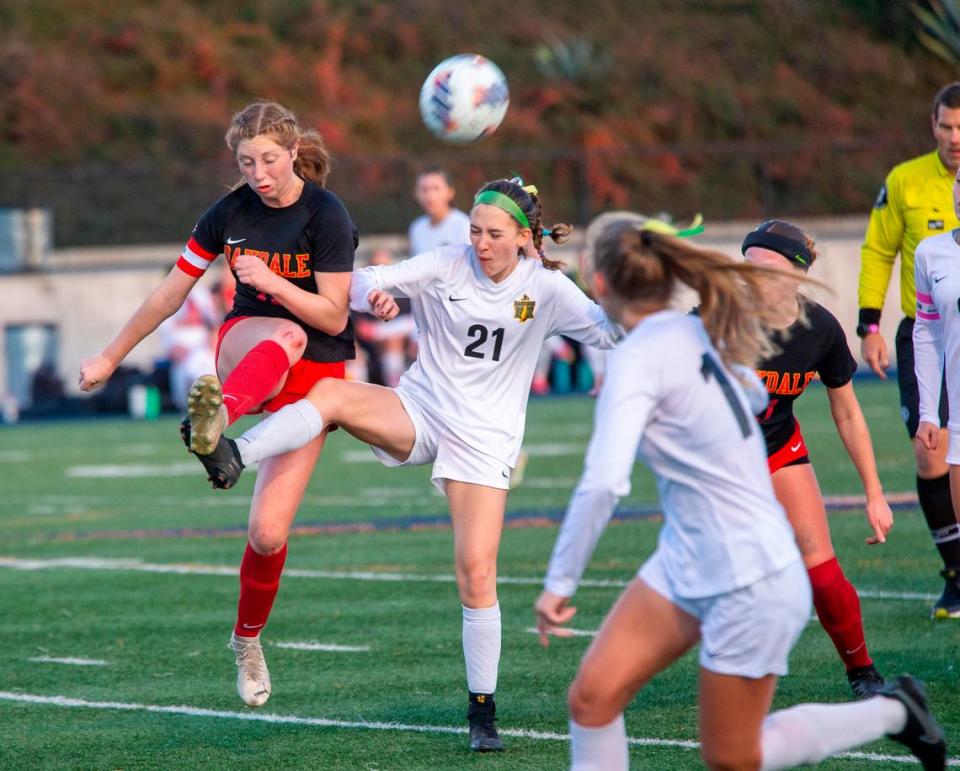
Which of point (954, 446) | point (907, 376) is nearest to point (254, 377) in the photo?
point (954, 446)

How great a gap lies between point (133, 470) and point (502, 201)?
10.7 meters

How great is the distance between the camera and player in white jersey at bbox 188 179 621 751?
5.70m

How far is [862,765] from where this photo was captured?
16.9 feet

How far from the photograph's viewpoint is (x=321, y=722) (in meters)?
5.98

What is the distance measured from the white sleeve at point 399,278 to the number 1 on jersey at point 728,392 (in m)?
2.03

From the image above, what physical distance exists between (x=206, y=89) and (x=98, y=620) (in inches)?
1029

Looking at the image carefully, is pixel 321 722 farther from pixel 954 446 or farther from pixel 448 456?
pixel 954 446

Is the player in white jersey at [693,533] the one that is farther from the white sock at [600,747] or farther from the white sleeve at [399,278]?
the white sleeve at [399,278]

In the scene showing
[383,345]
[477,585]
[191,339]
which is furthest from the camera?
[383,345]

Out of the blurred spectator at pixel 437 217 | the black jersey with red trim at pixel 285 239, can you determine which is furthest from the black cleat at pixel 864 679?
the blurred spectator at pixel 437 217

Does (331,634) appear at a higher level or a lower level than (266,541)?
lower

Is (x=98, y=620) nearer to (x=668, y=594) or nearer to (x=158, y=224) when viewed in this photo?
(x=668, y=594)

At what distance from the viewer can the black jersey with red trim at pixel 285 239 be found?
604 cm

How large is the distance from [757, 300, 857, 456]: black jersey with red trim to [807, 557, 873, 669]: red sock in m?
0.47
